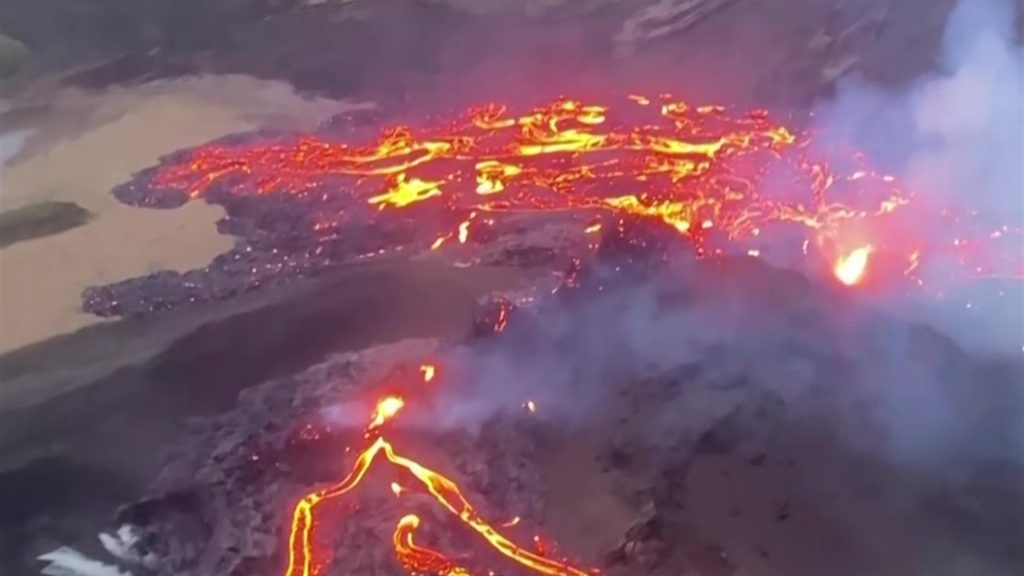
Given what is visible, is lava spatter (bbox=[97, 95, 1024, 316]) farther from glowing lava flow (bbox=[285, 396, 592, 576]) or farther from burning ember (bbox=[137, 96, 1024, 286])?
glowing lava flow (bbox=[285, 396, 592, 576])

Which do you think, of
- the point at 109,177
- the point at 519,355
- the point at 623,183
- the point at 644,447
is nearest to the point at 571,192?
the point at 623,183

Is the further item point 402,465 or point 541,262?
point 541,262

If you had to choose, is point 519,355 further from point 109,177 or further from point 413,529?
point 109,177

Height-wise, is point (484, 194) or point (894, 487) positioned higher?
point (484, 194)

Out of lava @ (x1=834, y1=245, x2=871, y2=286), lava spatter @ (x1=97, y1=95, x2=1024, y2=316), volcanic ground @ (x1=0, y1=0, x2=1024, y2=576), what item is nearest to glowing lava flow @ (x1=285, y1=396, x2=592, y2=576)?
volcanic ground @ (x1=0, y1=0, x2=1024, y2=576)

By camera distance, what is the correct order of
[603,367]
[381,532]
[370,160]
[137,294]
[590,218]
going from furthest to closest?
[370,160] < [590,218] < [137,294] < [603,367] < [381,532]

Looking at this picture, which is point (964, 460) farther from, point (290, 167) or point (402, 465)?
point (290, 167)

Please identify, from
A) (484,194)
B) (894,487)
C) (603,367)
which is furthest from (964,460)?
(484,194)
